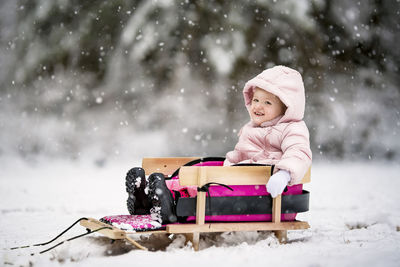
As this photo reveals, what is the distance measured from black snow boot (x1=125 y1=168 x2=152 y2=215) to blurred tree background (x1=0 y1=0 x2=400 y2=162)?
17.5 feet

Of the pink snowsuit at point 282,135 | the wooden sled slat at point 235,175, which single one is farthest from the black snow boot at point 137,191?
the wooden sled slat at point 235,175

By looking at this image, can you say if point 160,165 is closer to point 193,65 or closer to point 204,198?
point 204,198

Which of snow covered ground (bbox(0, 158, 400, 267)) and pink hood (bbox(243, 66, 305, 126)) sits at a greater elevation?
pink hood (bbox(243, 66, 305, 126))

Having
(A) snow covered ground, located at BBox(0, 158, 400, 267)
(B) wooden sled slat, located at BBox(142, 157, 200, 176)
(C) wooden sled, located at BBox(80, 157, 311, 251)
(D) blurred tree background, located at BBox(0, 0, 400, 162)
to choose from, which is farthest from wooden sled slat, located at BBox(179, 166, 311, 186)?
(D) blurred tree background, located at BBox(0, 0, 400, 162)

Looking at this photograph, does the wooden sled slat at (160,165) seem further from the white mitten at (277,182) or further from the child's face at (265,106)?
the white mitten at (277,182)

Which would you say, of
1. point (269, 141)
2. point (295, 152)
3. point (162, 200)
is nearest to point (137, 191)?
point (162, 200)

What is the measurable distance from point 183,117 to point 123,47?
182cm

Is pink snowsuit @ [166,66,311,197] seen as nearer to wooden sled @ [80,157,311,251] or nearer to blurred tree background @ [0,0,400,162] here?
wooden sled @ [80,157,311,251]

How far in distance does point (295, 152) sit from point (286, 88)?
426 millimetres

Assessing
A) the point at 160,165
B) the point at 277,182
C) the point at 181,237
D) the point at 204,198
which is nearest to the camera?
the point at 277,182

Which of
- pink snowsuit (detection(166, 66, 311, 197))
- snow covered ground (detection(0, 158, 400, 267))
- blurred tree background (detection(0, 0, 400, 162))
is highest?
blurred tree background (detection(0, 0, 400, 162))

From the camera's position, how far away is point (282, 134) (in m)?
2.91

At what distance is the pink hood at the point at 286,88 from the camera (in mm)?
2904

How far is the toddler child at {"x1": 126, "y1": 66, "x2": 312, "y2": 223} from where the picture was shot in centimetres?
270
